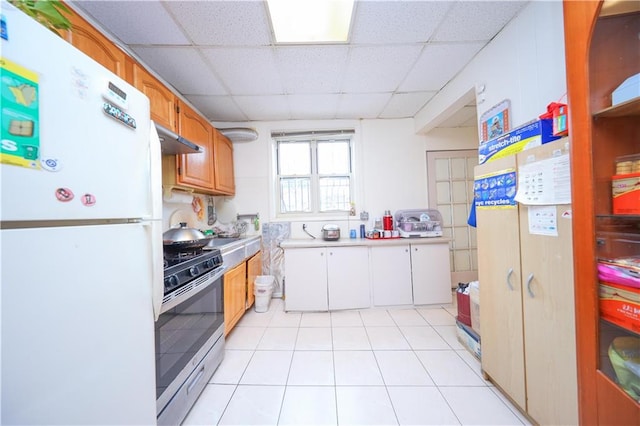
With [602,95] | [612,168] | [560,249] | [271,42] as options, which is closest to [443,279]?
[560,249]

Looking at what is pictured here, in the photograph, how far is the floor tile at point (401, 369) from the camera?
4.77 ft

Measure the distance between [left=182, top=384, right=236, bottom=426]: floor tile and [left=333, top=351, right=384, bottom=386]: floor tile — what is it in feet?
2.41

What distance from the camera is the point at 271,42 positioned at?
1.63 meters

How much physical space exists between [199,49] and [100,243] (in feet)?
5.76

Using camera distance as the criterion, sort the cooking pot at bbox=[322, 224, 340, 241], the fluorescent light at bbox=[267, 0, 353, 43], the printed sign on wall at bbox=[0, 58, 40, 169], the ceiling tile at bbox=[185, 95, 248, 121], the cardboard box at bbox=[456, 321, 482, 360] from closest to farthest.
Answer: the printed sign on wall at bbox=[0, 58, 40, 169] → the fluorescent light at bbox=[267, 0, 353, 43] → the cardboard box at bbox=[456, 321, 482, 360] → the ceiling tile at bbox=[185, 95, 248, 121] → the cooking pot at bbox=[322, 224, 340, 241]

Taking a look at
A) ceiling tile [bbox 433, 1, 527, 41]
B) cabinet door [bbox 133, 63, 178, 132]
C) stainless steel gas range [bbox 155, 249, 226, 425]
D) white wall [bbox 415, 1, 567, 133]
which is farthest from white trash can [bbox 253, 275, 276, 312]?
ceiling tile [bbox 433, 1, 527, 41]

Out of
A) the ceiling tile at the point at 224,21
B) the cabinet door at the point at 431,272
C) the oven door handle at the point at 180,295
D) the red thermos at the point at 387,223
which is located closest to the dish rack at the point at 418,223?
the red thermos at the point at 387,223

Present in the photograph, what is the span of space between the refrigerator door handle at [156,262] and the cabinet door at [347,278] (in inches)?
72.1

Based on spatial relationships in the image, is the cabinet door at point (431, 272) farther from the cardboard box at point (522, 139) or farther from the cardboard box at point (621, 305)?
the cardboard box at point (621, 305)

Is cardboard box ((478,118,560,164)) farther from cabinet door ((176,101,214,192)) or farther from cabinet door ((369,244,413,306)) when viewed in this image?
cabinet door ((176,101,214,192))

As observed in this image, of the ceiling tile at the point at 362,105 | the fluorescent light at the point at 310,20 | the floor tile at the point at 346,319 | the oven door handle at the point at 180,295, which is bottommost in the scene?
the floor tile at the point at 346,319

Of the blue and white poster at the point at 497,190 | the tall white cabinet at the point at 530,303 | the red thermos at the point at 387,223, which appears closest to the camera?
the tall white cabinet at the point at 530,303

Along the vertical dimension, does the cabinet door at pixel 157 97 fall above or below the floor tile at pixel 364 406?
above

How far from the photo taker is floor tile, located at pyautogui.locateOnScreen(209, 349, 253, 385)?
4.95 ft
